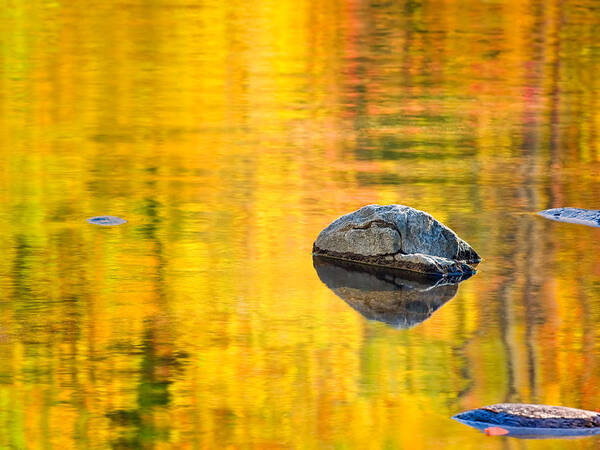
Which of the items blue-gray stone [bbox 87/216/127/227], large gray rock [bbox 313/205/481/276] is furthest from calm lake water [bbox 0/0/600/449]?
large gray rock [bbox 313/205/481/276]

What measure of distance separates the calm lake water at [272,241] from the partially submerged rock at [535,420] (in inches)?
3.8

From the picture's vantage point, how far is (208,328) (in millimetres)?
6270

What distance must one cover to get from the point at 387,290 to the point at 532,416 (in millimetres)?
1964

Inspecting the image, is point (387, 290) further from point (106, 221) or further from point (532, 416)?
point (106, 221)

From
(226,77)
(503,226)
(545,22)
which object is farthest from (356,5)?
(503,226)

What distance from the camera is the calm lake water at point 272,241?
533 centimetres

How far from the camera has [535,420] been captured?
5109mm

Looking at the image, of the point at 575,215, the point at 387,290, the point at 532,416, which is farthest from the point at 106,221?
the point at 532,416

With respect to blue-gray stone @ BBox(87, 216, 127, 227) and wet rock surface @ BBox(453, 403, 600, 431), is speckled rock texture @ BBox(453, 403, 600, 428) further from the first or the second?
blue-gray stone @ BBox(87, 216, 127, 227)

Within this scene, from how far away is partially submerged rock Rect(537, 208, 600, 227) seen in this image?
8.46m

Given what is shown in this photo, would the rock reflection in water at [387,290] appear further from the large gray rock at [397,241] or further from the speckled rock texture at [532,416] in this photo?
the speckled rock texture at [532,416]

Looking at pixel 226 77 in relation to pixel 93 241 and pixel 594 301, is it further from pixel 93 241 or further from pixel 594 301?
pixel 594 301

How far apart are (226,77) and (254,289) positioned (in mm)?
8343

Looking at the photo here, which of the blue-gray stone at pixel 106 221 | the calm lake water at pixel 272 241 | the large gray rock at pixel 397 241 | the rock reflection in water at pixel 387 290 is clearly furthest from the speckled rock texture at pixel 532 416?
the blue-gray stone at pixel 106 221
